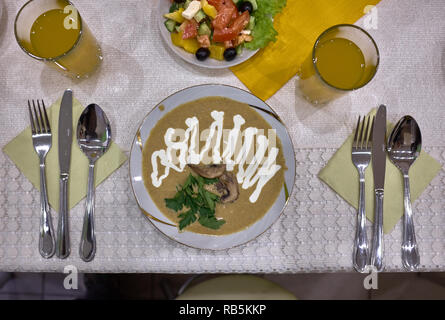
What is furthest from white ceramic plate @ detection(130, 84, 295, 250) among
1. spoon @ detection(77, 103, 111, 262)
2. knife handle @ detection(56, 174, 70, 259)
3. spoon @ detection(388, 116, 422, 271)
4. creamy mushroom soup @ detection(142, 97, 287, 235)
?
spoon @ detection(388, 116, 422, 271)

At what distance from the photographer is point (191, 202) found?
0.88 m

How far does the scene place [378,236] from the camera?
88cm

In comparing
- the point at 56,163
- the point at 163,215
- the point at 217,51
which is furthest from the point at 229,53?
the point at 56,163

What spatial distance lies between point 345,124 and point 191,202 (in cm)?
54

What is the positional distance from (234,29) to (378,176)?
0.60 meters

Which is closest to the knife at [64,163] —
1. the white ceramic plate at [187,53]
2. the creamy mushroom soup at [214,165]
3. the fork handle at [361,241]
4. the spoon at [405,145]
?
the creamy mushroom soup at [214,165]

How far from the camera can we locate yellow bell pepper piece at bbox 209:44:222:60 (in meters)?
0.91

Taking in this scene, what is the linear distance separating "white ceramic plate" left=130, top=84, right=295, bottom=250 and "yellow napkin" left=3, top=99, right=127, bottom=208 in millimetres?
92

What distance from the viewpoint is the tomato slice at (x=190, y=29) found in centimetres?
88

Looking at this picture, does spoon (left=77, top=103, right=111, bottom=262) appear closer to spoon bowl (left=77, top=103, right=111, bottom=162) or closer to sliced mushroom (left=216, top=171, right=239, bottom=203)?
spoon bowl (left=77, top=103, right=111, bottom=162)

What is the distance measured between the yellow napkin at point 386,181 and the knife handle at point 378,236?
0.02 meters

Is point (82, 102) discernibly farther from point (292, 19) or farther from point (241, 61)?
point (292, 19)
